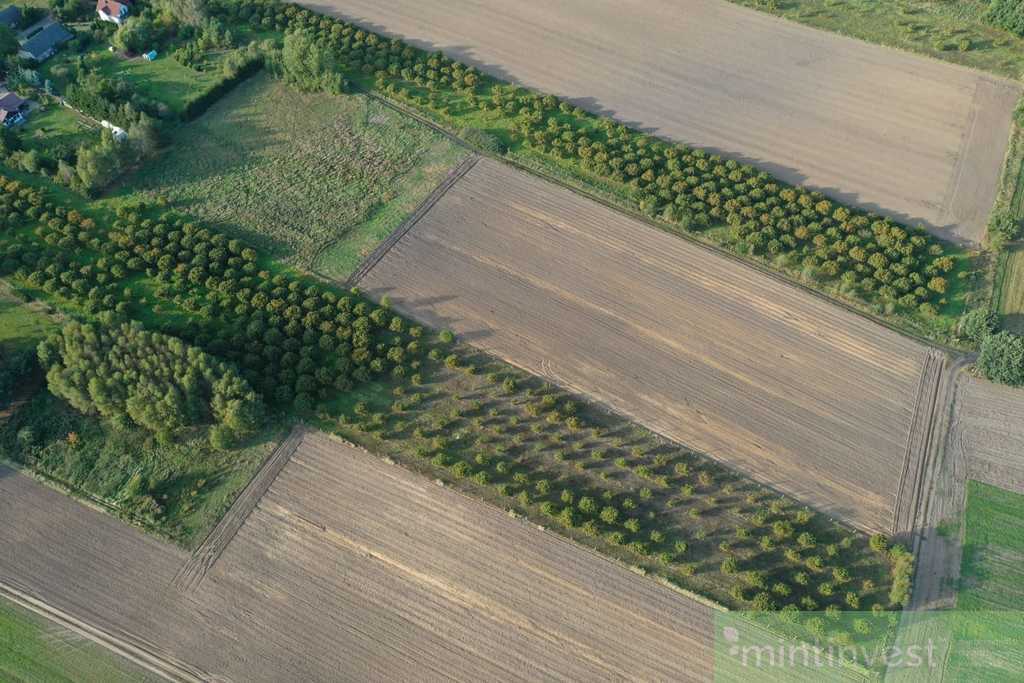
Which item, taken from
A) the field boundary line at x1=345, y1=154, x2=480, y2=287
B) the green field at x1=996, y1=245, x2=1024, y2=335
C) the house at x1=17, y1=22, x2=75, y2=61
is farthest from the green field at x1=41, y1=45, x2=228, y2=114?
the green field at x1=996, y1=245, x2=1024, y2=335

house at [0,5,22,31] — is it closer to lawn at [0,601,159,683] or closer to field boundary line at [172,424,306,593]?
field boundary line at [172,424,306,593]

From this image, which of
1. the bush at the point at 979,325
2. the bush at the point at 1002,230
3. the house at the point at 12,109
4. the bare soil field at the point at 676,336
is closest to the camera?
the bare soil field at the point at 676,336

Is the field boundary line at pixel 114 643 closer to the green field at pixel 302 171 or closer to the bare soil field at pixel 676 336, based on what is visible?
the bare soil field at pixel 676 336

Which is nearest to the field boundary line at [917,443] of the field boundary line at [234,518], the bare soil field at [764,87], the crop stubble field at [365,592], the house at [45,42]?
the bare soil field at [764,87]

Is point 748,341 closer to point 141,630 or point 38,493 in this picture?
point 141,630

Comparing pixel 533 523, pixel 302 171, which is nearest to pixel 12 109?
pixel 302 171

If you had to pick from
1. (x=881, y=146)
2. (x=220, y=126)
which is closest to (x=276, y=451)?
(x=220, y=126)
